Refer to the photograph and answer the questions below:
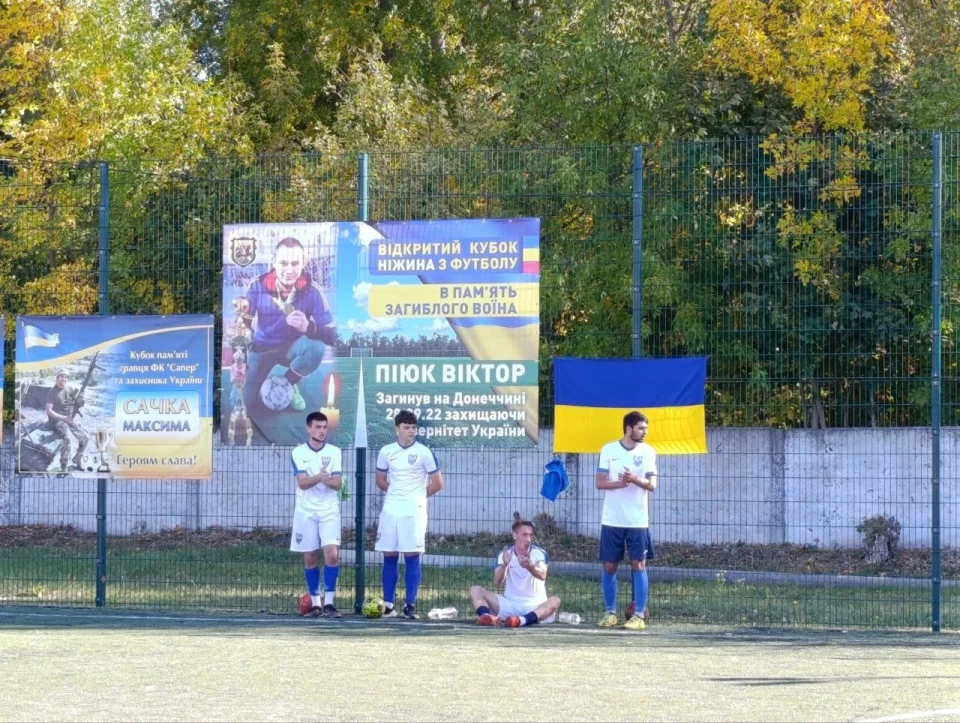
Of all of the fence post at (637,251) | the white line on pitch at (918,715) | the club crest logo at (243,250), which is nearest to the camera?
the white line on pitch at (918,715)

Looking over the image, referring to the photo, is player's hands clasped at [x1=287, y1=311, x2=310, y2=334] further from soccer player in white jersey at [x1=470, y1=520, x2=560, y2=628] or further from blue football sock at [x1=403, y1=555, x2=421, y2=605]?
→ soccer player in white jersey at [x1=470, y1=520, x2=560, y2=628]

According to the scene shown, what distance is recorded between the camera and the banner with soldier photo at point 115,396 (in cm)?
1305

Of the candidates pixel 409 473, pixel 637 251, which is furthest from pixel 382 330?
pixel 637 251

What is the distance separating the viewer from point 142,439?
13.1m

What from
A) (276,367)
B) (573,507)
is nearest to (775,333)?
(276,367)

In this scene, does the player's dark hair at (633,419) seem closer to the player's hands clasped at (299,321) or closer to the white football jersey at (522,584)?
the white football jersey at (522,584)

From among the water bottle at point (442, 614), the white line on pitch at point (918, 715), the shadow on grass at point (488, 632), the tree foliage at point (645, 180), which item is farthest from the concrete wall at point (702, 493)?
the white line on pitch at point (918, 715)

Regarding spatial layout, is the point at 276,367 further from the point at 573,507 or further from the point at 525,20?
the point at 525,20

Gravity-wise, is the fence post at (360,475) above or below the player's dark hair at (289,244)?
below

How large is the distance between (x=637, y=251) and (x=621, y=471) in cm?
185

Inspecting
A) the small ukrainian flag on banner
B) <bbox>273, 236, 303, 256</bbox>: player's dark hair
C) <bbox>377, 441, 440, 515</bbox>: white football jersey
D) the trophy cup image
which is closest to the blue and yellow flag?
<bbox>377, 441, 440, 515</bbox>: white football jersey

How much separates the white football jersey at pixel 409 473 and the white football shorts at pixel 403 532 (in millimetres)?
51

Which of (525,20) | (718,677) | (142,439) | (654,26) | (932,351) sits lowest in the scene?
(718,677)

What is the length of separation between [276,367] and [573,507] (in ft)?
18.8
